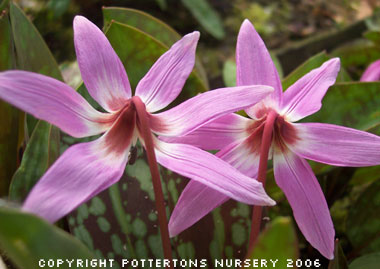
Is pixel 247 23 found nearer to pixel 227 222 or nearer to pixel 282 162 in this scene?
pixel 282 162

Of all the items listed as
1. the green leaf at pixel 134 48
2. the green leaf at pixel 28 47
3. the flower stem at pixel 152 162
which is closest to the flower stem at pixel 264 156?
the flower stem at pixel 152 162

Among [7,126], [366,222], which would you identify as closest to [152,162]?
[7,126]

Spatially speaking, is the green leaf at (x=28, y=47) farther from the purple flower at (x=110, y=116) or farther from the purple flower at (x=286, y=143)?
the purple flower at (x=286, y=143)

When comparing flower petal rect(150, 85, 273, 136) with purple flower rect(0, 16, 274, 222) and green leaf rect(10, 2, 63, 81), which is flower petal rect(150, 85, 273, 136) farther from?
green leaf rect(10, 2, 63, 81)

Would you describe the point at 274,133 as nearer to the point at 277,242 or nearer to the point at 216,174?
the point at 216,174

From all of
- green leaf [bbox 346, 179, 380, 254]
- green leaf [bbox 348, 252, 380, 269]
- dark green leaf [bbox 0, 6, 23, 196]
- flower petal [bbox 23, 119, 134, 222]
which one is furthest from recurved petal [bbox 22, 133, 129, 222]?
green leaf [bbox 346, 179, 380, 254]

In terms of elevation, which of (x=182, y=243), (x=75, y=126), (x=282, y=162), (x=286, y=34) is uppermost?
(x=75, y=126)

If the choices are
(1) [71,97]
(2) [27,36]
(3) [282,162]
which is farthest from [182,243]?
(2) [27,36]
